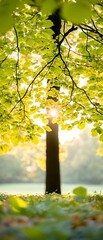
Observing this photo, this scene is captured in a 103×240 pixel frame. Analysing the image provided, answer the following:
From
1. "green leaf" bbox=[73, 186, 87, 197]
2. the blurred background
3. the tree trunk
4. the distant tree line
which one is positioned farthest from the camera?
the distant tree line

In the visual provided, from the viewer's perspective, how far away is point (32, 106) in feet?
29.8

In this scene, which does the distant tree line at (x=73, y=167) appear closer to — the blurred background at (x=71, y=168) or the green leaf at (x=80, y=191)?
the blurred background at (x=71, y=168)

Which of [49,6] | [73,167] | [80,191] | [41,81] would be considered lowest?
[80,191]

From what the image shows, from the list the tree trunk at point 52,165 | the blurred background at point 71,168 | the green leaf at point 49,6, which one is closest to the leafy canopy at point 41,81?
the tree trunk at point 52,165

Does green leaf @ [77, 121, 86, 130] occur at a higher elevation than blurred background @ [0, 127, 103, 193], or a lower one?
lower

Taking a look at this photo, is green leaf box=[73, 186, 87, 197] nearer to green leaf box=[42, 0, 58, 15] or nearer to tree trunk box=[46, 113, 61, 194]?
green leaf box=[42, 0, 58, 15]

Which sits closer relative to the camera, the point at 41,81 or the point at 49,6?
the point at 49,6

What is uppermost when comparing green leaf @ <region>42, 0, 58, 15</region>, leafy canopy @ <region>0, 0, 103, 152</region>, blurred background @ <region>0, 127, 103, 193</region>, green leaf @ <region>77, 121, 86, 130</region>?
blurred background @ <region>0, 127, 103, 193</region>

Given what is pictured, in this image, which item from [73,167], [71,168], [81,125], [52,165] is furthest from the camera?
[71,168]

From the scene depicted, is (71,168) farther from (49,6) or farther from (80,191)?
(49,6)

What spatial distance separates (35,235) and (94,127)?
6.27m

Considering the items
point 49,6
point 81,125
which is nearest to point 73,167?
point 81,125

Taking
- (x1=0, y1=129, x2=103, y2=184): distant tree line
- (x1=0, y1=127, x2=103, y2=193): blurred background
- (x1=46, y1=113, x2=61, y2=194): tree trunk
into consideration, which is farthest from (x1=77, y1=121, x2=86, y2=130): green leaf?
(x1=0, y1=129, x2=103, y2=184): distant tree line

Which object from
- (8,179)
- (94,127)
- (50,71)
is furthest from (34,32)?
(8,179)
